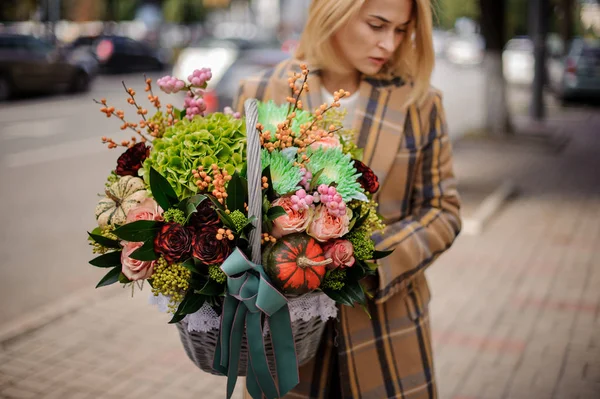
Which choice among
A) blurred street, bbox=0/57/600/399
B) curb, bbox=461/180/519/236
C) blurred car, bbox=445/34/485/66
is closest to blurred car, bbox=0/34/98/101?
blurred street, bbox=0/57/600/399

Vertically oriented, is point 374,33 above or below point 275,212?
above

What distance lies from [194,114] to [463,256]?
16.6ft

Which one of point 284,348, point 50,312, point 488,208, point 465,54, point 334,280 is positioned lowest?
point 465,54

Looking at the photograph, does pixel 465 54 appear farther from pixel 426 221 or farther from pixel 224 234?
pixel 224 234

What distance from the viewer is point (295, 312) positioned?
5.38 ft

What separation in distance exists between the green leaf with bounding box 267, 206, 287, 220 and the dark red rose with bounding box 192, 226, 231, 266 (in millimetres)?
114

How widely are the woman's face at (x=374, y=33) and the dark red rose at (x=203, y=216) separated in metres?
0.82

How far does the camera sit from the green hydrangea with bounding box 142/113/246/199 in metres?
1.59

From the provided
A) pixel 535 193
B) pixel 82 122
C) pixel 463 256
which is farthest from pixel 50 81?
pixel 463 256

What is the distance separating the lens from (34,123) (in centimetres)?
1443

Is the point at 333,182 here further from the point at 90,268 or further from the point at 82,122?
the point at 82,122

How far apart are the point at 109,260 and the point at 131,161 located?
0.78 feet

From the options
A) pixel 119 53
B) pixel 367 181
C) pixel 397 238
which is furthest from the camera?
pixel 119 53

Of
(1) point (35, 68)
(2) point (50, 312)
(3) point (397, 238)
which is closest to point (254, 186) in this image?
(3) point (397, 238)
